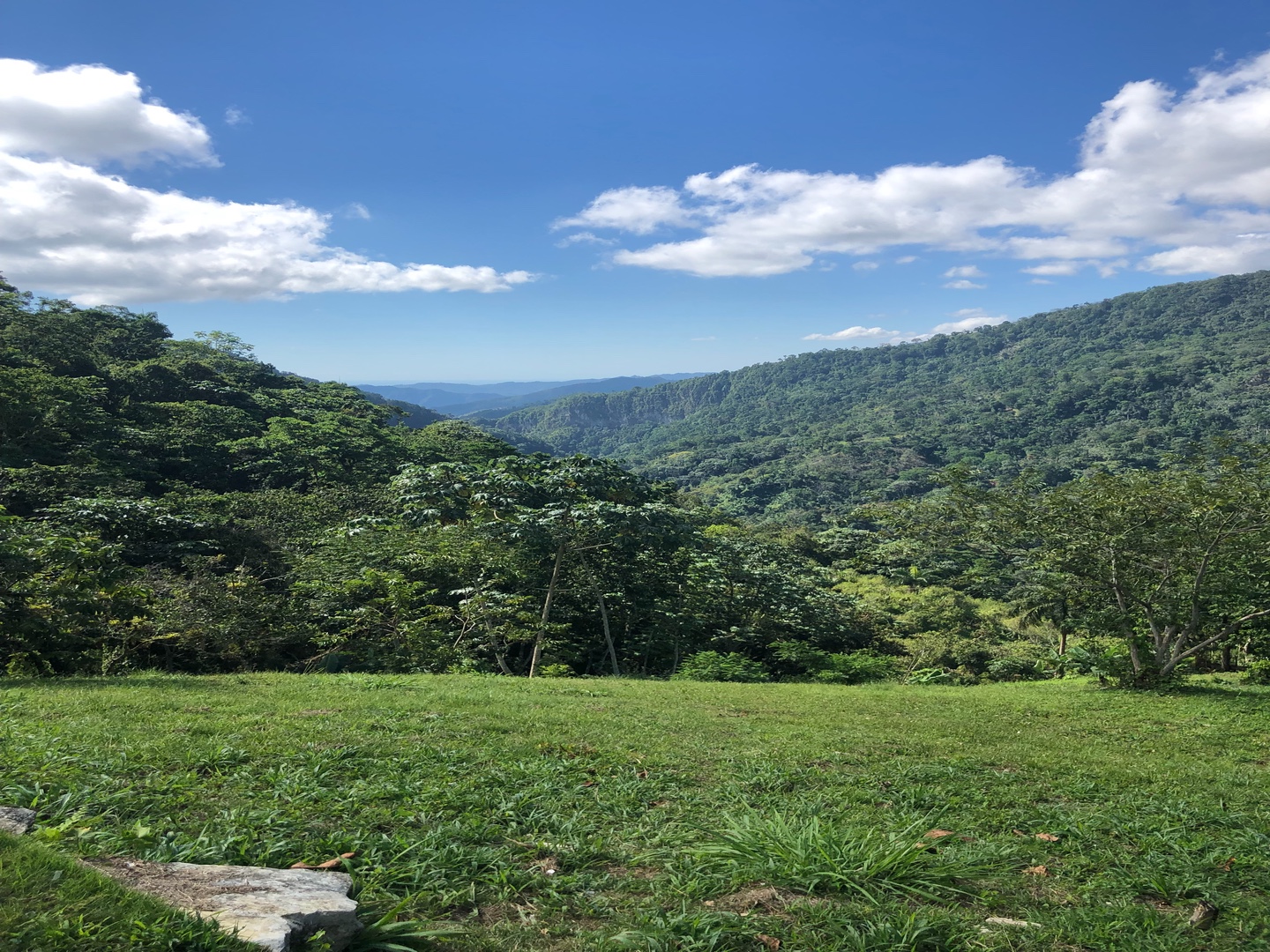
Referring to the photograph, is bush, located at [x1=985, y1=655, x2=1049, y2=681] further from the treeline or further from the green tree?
the green tree

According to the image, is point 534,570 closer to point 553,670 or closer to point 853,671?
point 553,670

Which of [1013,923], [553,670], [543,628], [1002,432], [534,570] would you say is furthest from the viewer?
[1002,432]

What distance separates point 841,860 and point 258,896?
2.97m

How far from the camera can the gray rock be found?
3.48 metres

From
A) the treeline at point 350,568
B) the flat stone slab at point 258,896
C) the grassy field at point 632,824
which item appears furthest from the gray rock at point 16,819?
the treeline at point 350,568

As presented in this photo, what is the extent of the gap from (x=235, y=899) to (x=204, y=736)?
3.23 metres

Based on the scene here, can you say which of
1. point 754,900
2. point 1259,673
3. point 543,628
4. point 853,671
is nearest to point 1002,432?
point 853,671

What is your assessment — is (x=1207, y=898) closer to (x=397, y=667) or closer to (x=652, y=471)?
(x=397, y=667)

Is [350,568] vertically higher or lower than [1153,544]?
lower

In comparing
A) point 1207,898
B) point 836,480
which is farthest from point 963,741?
point 836,480

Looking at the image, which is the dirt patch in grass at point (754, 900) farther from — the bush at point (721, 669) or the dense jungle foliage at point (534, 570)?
the bush at point (721, 669)

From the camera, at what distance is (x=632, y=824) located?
4.55 m

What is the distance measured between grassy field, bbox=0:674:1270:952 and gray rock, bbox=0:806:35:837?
0.11 meters

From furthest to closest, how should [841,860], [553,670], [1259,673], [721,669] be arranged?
[721,669] < [553,670] < [1259,673] < [841,860]
